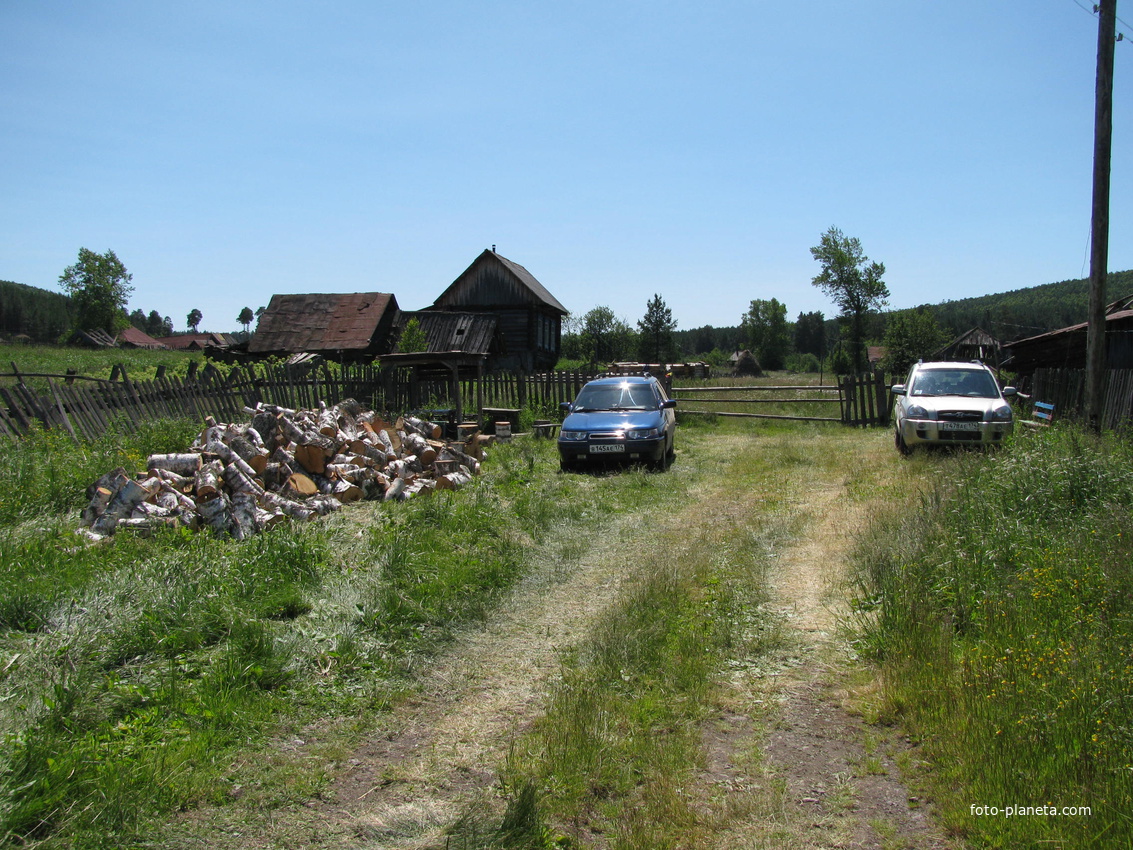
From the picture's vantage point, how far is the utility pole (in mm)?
Result: 9805

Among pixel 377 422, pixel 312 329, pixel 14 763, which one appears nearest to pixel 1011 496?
pixel 14 763

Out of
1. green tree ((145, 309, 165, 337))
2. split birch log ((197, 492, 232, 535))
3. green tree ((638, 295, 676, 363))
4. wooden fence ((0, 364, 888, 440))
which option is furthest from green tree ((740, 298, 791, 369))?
green tree ((145, 309, 165, 337))

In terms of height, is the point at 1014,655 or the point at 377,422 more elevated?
the point at 377,422

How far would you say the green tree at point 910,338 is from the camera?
220ft

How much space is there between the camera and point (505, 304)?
36.5m

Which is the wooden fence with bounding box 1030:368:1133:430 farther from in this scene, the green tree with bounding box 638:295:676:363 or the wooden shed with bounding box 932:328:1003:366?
the green tree with bounding box 638:295:676:363

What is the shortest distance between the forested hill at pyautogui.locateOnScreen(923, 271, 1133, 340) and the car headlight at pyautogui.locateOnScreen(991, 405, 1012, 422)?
8312 cm

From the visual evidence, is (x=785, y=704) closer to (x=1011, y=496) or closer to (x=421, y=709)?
(x=421, y=709)

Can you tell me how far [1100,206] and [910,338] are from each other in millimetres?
63433

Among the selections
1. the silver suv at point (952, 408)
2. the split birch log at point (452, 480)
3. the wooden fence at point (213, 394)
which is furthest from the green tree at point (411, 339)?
the silver suv at point (952, 408)

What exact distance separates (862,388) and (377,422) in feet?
43.8

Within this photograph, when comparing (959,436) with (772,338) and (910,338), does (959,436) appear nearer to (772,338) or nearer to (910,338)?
(910,338)

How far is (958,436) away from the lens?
37.9 ft

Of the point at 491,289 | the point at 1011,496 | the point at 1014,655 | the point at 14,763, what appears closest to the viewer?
the point at 14,763
